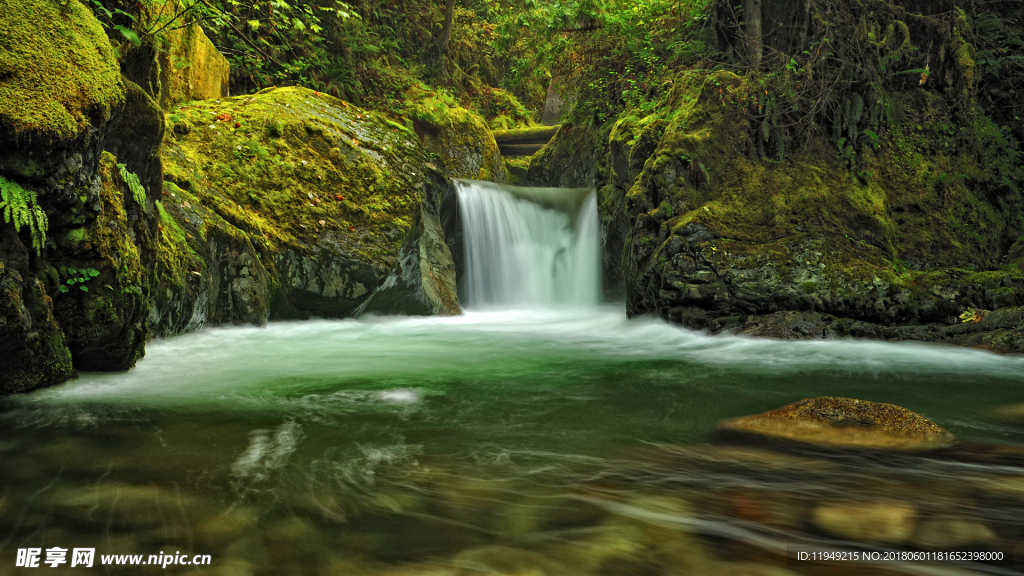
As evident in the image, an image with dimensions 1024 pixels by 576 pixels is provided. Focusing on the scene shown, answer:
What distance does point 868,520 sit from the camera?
7.48 feet

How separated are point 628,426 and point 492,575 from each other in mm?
1957

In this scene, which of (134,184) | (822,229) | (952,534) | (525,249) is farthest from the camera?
(525,249)

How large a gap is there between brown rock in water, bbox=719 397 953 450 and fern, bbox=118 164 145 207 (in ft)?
16.2

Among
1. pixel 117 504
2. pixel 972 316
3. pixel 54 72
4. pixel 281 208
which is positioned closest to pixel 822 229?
pixel 972 316

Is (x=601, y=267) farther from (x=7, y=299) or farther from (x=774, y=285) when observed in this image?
(x=7, y=299)

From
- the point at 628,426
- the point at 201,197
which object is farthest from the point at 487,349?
the point at 201,197

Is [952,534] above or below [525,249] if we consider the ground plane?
below

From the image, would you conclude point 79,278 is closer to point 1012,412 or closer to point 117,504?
point 117,504

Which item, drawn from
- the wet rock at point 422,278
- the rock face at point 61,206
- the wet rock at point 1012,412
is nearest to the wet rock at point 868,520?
the wet rock at point 1012,412

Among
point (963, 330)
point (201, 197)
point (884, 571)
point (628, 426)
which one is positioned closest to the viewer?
point (884, 571)

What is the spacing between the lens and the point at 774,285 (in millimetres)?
7359

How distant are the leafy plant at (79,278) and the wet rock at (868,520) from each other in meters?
4.67

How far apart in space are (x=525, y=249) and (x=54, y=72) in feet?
30.9

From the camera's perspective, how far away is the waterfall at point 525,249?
39.3ft
